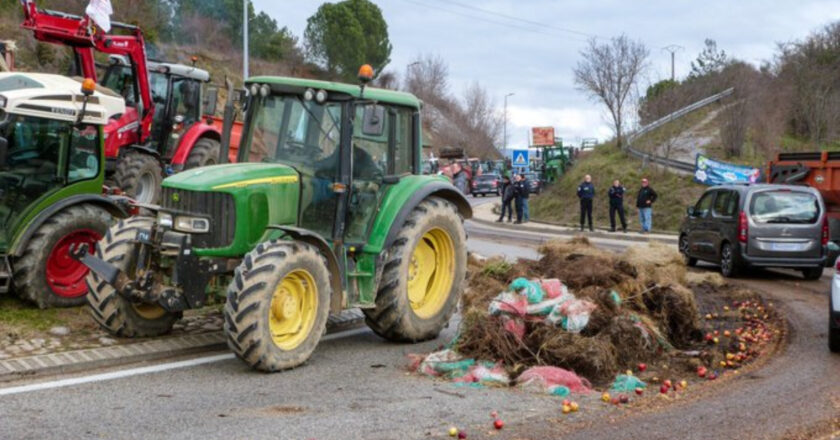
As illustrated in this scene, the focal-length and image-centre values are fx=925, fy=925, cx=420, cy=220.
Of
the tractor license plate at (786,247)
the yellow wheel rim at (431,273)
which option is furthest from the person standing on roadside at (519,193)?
the yellow wheel rim at (431,273)

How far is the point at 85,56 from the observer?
1512cm

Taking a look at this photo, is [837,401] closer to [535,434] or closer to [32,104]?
[535,434]

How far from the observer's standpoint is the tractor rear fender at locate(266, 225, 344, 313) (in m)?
8.47

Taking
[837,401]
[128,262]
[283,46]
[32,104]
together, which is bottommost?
[837,401]

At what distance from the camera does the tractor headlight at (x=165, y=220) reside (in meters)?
8.46

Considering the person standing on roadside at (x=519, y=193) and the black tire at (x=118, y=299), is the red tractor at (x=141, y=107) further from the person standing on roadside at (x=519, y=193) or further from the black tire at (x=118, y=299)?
the person standing on roadside at (x=519, y=193)

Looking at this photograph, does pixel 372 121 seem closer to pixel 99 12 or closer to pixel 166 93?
pixel 99 12

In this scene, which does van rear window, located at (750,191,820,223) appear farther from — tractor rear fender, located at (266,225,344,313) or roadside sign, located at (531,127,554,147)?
roadside sign, located at (531,127,554,147)

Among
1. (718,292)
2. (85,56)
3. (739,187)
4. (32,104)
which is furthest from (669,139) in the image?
(32,104)

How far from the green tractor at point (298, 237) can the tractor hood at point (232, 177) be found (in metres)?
0.01

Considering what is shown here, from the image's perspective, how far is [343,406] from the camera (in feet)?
23.4

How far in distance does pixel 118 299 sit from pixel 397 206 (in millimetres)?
2839

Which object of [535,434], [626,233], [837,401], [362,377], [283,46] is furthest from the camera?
[283,46]

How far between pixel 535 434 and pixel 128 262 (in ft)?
13.9
